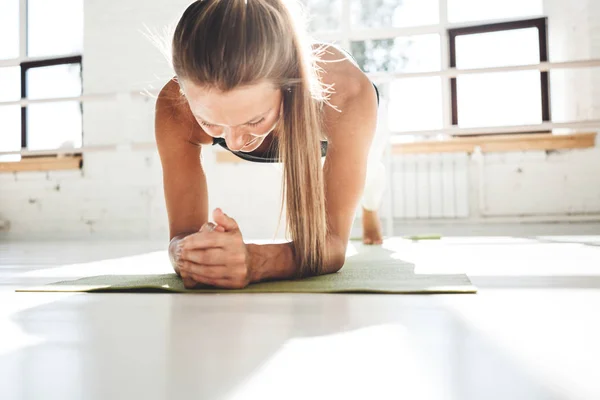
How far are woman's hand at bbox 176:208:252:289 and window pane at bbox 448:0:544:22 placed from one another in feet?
10.5

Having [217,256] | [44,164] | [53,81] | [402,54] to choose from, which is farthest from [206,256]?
[53,81]

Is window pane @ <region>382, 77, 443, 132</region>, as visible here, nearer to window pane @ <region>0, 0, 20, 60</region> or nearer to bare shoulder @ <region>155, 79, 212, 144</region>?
bare shoulder @ <region>155, 79, 212, 144</region>

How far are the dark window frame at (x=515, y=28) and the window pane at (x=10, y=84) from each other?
346 centimetres

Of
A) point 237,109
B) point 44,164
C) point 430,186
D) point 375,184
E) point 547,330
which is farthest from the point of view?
point 44,164

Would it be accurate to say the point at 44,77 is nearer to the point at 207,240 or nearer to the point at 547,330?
the point at 207,240

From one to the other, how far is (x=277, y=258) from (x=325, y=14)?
3.25 meters

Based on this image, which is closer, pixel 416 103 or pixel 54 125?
pixel 416 103

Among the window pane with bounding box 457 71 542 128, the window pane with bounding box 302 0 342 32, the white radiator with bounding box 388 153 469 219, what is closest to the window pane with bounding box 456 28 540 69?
the window pane with bounding box 457 71 542 128

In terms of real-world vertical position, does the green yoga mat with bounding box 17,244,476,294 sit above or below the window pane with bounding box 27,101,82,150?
below

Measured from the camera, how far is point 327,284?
A: 889 millimetres

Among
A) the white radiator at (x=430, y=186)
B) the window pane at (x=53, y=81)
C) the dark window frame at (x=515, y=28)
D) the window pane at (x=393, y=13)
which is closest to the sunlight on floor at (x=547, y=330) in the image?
the white radiator at (x=430, y=186)

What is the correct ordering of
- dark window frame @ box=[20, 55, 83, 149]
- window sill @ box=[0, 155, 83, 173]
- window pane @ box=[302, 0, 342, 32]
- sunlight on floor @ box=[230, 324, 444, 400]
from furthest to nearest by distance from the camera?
dark window frame @ box=[20, 55, 83, 149]
window sill @ box=[0, 155, 83, 173]
window pane @ box=[302, 0, 342, 32]
sunlight on floor @ box=[230, 324, 444, 400]

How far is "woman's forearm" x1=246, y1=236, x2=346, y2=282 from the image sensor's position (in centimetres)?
87

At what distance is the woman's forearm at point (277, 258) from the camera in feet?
2.87
